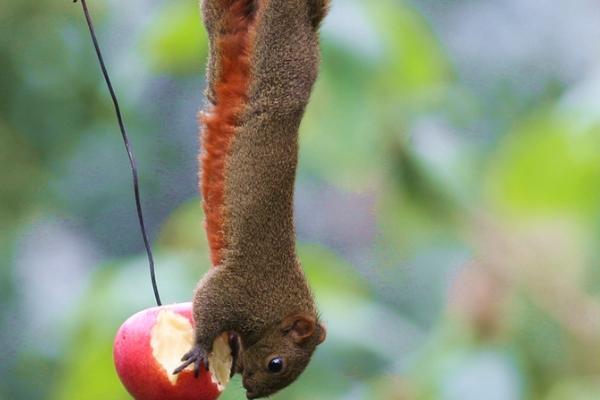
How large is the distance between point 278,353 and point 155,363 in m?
0.53

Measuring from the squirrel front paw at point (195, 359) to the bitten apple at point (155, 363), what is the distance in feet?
0.03

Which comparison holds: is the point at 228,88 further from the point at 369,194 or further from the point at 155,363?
the point at 369,194

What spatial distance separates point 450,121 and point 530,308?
1.05 m

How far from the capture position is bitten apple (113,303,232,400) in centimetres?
314

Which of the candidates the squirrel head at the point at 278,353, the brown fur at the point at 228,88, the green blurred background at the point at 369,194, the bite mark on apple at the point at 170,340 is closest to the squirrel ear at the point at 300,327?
the squirrel head at the point at 278,353

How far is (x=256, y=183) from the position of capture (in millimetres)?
3576

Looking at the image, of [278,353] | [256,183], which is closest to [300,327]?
[278,353]

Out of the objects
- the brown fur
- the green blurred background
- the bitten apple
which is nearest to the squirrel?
the brown fur

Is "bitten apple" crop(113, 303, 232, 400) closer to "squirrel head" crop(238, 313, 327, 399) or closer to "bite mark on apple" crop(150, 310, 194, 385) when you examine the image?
"bite mark on apple" crop(150, 310, 194, 385)

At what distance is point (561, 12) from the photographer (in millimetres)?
5977

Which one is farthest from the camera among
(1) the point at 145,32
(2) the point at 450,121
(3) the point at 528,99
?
Answer: (3) the point at 528,99

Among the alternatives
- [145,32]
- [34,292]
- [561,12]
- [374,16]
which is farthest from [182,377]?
[561,12]

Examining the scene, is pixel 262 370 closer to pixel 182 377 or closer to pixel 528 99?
pixel 182 377

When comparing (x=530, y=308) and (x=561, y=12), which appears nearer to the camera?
(x=530, y=308)
